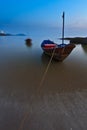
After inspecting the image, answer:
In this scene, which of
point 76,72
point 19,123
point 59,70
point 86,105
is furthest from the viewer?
point 59,70

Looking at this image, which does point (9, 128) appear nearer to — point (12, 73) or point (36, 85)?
point (36, 85)

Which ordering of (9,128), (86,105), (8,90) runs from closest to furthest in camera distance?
(9,128), (86,105), (8,90)

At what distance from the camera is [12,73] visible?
1041 centimetres

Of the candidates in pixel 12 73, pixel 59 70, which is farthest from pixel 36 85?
pixel 59 70

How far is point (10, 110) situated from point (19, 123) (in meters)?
0.75

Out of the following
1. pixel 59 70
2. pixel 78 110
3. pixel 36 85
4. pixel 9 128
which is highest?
pixel 9 128

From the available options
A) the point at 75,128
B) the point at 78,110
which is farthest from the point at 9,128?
the point at 78,110

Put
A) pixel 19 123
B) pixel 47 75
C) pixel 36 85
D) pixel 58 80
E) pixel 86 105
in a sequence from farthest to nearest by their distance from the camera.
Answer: pixel 47 75
pixel 58 80
pixel 36 85
pixel 86 105
pixel 19 123

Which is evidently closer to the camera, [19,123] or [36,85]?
[19,123]

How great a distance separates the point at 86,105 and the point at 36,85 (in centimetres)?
302

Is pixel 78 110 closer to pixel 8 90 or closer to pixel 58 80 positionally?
pixel 8 90

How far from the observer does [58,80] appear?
29.6 feet

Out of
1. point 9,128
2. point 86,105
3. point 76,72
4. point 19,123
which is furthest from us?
point 76,72

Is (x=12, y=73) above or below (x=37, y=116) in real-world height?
below
